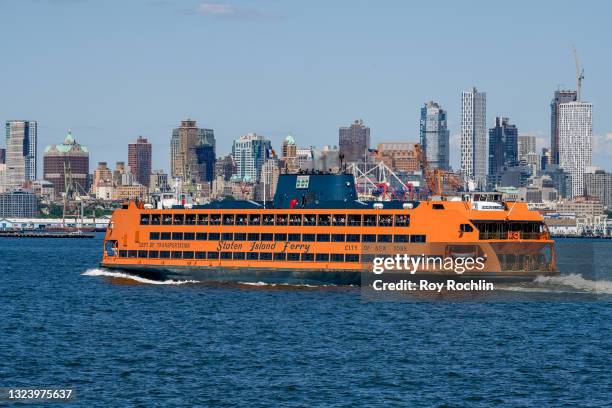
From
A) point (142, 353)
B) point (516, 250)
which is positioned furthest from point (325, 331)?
point (516, 250)

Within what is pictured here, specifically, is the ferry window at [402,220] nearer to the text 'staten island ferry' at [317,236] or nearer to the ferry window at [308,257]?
the text 'staten island ferry' at [317,236]

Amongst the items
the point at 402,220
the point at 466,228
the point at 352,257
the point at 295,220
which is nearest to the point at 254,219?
the point at 295,220

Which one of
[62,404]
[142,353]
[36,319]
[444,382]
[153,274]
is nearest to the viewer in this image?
[62,404]

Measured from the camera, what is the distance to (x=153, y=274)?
3250 inches

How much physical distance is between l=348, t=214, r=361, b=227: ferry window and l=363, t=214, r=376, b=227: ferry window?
0.41 meters

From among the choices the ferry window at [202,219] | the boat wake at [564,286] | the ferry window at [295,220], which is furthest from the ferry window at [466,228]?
the ferry window at [202,219]

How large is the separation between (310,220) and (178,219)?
10.4m

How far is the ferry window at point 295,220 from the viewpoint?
A: 77250 mm

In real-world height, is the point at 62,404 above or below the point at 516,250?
below

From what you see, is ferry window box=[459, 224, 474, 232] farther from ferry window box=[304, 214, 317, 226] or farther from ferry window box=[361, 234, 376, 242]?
ferry window box=[304, 214, 317, 226]

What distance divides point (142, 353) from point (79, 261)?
77.2 meters

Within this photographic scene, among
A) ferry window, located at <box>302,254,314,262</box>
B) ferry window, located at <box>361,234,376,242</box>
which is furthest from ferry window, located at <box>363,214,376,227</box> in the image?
ferry window, located at <box>302,254,314,262</box>

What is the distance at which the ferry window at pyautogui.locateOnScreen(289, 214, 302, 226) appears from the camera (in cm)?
7725

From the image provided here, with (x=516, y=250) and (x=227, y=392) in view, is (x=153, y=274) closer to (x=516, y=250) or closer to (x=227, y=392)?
(x=516, y=250)
